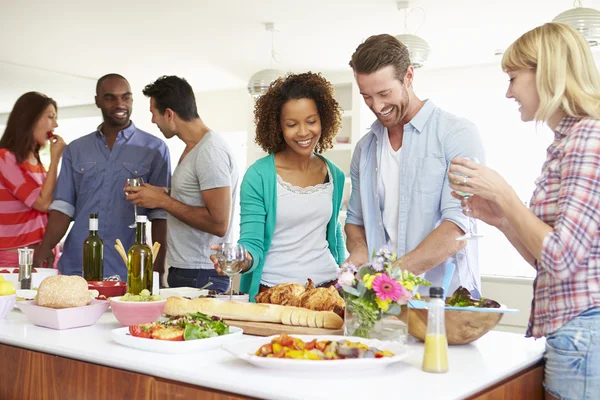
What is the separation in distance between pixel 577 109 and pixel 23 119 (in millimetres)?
3173

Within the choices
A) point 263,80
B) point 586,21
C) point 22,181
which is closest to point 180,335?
point 22,181

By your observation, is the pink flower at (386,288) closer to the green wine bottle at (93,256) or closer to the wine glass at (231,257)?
the wine glass at (231,257)

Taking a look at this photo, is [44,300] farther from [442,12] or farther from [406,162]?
[442,12]

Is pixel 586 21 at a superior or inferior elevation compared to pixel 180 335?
superior

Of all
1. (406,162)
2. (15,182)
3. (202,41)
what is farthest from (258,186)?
(202,41)

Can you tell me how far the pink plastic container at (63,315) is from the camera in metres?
1.96

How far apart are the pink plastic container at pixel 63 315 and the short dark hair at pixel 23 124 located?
2.07 m

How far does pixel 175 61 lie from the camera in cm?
710

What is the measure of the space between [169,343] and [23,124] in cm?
267

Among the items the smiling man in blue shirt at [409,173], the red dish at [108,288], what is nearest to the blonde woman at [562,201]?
the smiling man in blue shirt at [409,173]

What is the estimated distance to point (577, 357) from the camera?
150cm

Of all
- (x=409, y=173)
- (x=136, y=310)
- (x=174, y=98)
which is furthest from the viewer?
(x=174, y=98)

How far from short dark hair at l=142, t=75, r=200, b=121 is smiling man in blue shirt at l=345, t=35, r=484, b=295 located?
131 cm

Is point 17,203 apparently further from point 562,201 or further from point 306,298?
point 562,201
